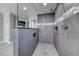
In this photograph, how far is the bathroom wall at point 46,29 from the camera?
5.10 meters

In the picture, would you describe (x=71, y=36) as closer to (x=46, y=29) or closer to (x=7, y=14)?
(x=7, y=14)

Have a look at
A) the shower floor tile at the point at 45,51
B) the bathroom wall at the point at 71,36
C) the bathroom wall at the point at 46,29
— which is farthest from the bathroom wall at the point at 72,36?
the bathroom wall at the point at 46,29

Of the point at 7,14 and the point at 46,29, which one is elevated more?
the point at 7,14

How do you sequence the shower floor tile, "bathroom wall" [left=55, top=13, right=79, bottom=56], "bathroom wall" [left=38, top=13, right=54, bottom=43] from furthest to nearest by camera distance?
1. "bathroom wall" [left=38, top=13, right=54, bottom=43]
2. the shower floor tile
3. "bathroom wall" [left=55, top=13, right=79, bottom=56]

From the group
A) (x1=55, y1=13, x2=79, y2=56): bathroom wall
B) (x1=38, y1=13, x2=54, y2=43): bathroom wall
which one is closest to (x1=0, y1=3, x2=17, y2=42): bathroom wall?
(x1=55, y1=13, x2=79, y2=56): bathroom wall

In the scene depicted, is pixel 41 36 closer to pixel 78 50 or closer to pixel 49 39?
pixel 49 39

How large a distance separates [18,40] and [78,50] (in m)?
1.17

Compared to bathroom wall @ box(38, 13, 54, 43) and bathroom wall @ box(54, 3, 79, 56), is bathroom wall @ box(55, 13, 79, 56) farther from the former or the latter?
bathroom wall @ box(38, 13, 54, 43)

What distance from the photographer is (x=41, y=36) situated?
5234mm

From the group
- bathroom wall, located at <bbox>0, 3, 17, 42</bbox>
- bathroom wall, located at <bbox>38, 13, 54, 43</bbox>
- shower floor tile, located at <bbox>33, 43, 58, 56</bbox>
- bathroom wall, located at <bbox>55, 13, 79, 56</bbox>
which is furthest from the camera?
bathroom wall, located at <bbox>38, 13, 54, 43</bbox>

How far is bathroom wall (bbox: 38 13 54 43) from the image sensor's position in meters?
5.10

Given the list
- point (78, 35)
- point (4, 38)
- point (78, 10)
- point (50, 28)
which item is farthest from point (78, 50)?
point (50, 28)

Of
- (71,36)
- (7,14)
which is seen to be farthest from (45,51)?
(7,14)

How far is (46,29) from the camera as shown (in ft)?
17.0
